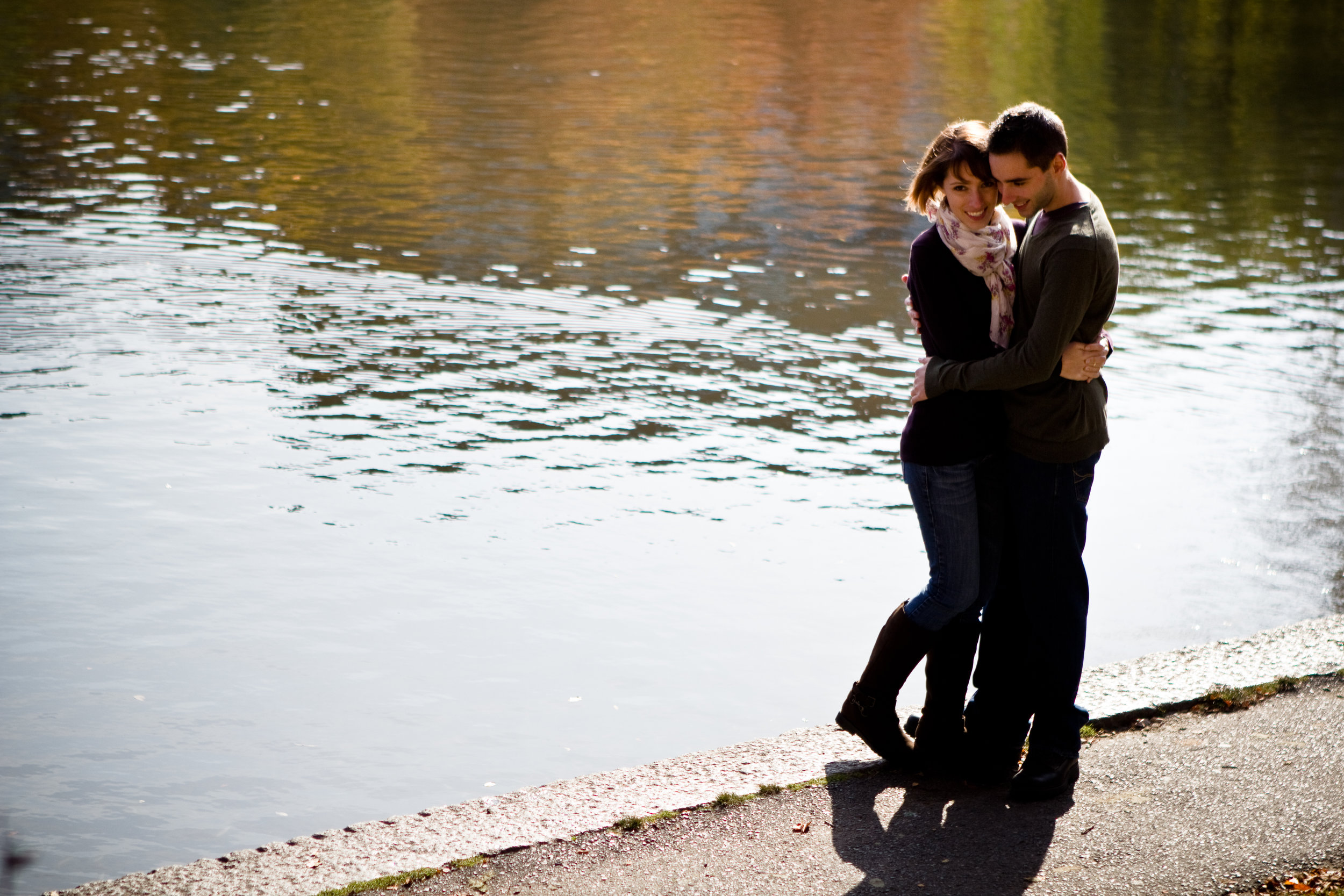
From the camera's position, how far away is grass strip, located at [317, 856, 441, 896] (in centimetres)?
356

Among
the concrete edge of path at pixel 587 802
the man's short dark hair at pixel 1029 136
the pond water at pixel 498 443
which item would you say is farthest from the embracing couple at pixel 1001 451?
the pond water at pixel 498 443

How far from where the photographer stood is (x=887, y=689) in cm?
419

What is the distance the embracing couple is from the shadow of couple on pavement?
0.26ft

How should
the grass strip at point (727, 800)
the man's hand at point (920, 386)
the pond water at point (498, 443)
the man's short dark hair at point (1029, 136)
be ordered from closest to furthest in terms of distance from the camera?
1. the man's short dark hair at point (1029, 136)
2. the grass strip at point (727, 800)
3. the man's hand at point (920, 386)
4. the pond water at point (498, 443)

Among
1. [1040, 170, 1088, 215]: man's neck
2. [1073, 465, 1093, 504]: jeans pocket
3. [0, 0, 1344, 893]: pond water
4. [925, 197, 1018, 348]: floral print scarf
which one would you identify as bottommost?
[0, 0, 1344, 893]: pond water

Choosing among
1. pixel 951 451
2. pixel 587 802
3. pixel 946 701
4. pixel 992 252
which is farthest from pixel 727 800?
pixel 992 252

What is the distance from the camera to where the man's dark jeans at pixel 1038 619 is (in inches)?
159

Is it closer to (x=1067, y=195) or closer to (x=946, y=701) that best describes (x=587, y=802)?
(x=946, y=701)

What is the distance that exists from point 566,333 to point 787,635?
4623 mm

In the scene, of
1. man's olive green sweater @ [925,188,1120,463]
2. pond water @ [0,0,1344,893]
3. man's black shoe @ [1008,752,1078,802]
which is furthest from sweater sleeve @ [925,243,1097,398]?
pond water @ [0,0,1344,893]

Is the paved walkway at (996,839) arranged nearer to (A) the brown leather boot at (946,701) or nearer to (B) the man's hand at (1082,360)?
(A) the brown leather boot at (946,701)

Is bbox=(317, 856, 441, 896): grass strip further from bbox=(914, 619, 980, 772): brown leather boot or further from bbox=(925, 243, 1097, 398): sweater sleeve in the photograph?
bbox=(925, 243, 1097, 398): sweater sleeve

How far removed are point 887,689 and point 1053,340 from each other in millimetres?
1184

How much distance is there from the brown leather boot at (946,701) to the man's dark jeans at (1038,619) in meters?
0.09
